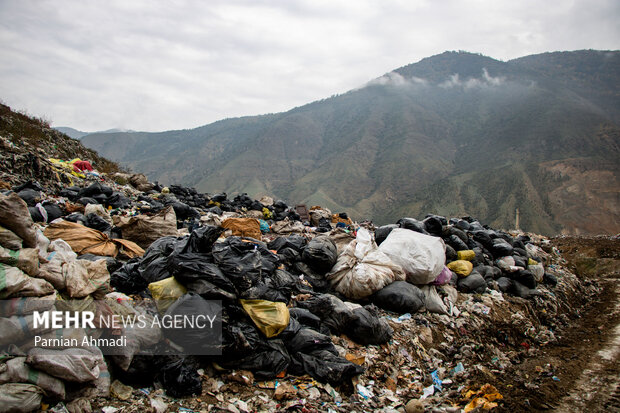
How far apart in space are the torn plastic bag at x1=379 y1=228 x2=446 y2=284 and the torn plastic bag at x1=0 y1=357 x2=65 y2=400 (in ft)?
10.9

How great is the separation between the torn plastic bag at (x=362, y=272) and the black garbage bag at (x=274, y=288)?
2.13ft

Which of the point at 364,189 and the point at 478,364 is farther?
the point at 364,189

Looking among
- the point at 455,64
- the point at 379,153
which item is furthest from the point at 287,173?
the point at 455,64

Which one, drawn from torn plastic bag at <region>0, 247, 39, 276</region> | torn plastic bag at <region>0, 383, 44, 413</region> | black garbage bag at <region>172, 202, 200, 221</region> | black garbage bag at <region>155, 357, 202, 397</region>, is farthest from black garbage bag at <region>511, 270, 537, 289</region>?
torn plastic bag at <region>0, 247, 39, 276</region>

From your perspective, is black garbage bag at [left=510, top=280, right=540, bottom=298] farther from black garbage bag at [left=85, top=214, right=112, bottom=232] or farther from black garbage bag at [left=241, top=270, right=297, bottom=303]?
black garbage bag at [left=85, top=214, right=112, bottom=232]

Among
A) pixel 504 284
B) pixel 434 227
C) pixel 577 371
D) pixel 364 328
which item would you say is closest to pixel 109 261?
pixel 364 328

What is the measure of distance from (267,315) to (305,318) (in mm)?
542

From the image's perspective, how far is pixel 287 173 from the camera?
220ft

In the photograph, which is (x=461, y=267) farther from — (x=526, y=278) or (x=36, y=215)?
(x=36, y=215)

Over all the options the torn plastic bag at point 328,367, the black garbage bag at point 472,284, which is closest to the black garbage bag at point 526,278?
the black garbage bag at point 472,284

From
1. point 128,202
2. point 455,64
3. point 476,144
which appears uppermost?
point 455,64

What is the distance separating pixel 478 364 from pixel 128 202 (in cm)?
643

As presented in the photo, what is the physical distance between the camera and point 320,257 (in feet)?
12.6

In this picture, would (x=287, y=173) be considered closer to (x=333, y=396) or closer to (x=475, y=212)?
(x=475, y=212)
